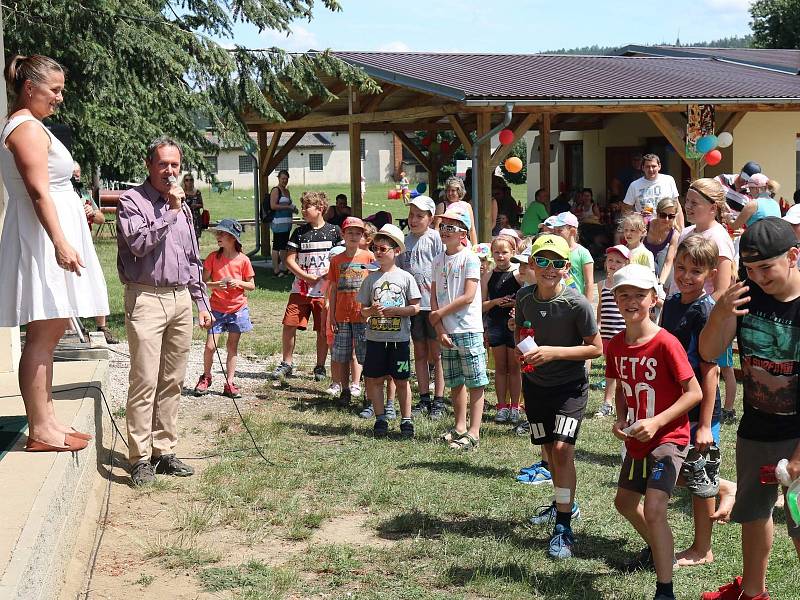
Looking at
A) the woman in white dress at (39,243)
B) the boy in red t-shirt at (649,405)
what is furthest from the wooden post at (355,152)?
the boy in red t-shirt at (649,405)

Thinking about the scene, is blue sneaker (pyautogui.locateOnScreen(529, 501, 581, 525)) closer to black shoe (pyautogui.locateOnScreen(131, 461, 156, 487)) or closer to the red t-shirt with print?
the red t-shirt with print

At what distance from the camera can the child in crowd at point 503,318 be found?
7.45 m

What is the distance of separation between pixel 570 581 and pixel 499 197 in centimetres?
1508

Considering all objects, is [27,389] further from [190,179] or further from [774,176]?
[774,176]

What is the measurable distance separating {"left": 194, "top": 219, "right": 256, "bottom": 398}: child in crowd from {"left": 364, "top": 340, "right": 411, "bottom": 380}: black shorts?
1815 mm

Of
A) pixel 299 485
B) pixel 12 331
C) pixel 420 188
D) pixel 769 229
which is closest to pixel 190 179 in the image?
pixel 420 188

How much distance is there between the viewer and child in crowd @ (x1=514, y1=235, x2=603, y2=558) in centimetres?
487

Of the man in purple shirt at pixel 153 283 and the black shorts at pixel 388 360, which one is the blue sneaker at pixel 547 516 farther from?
the man in purple shirt at pixel 153 283

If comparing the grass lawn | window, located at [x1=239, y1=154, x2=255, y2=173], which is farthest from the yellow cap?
window, located at [x1=239, y1=154, x2=255, y2=173]

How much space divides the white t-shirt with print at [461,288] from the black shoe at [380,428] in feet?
2.99

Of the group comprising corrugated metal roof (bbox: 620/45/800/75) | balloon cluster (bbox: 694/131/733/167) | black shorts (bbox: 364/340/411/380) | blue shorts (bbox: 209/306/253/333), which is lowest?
black shorts (bbox: 364/340/411/380)

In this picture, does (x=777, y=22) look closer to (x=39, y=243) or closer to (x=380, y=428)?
(x=380, y=428)

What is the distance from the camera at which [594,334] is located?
4977 mm

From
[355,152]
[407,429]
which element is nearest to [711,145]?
[355,152]
